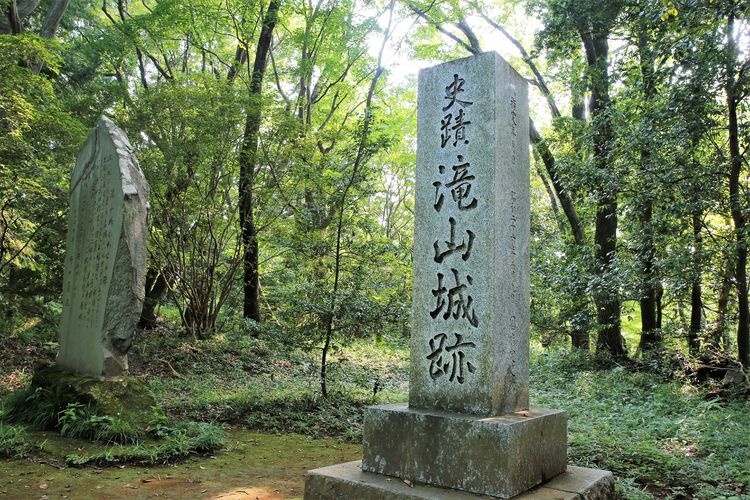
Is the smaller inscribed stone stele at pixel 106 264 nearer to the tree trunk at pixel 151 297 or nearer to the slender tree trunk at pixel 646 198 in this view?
the tree trunk at pixel 151 297

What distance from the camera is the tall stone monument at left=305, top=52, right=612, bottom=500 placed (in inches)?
126

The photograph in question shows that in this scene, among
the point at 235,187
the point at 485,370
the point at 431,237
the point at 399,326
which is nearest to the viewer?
the point at 485,370

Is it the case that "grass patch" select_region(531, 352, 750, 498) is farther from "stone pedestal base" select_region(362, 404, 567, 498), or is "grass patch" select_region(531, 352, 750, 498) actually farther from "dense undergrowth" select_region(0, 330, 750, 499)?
"stone pedestal base" select_region(362, 404, 567, 498)

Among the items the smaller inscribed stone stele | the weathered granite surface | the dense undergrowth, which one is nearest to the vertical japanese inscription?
the weathered granite surface

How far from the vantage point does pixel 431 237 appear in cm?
369

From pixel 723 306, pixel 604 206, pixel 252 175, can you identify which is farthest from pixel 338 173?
pixel 723 306

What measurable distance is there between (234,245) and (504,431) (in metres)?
9.33

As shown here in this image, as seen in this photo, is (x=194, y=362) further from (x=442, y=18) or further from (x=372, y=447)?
(x=442, y=18)

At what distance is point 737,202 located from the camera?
7.34 metres

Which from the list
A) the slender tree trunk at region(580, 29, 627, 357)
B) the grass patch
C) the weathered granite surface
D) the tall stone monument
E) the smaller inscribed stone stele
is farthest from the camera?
the slender tree trunk at region(580, 29, 627, 357)

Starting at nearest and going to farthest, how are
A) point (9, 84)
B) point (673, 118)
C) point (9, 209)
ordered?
point (9, 84), point (673, 118), point (9, 209)

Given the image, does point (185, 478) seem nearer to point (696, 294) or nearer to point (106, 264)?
point (106, 264)

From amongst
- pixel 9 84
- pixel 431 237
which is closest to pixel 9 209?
pixel 9 84

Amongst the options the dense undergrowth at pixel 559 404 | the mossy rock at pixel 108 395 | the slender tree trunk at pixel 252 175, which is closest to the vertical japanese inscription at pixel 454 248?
the dense undergrowth at pixel 559 404
